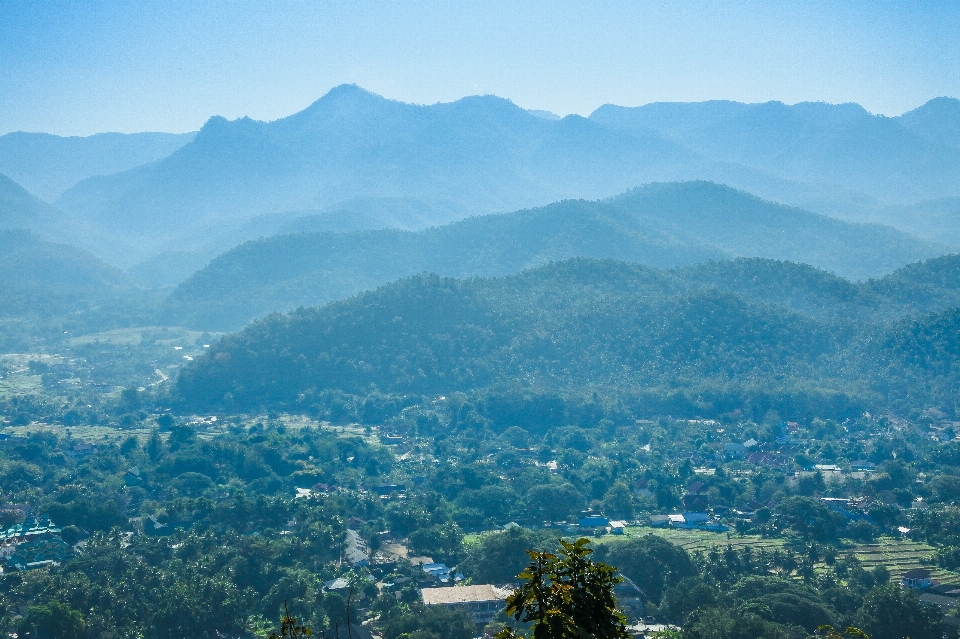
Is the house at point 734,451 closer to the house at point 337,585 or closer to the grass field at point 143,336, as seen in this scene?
the house at point 337,585

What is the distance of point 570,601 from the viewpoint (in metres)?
9.77

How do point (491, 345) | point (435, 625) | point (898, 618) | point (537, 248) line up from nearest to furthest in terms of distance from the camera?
point (898, 618) < point (435, 625) < point (491, 345) < point (537, 248)

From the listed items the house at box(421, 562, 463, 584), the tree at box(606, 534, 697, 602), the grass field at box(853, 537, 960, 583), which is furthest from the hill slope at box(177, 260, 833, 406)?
the tree at box(606, 534, 697, 602)

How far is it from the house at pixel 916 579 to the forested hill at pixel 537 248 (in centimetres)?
7998

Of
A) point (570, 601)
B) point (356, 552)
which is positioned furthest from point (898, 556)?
point (570, 601)

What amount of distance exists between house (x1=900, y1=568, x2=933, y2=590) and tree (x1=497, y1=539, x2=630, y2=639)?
24.0 m

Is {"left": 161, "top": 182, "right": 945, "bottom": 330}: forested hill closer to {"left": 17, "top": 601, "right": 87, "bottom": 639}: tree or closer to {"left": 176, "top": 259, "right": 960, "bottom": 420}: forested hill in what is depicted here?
{"left": 176, "top": 259, "right": 960, "bottom": 420}: forested hill

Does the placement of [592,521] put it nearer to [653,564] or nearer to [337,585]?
[653,564]

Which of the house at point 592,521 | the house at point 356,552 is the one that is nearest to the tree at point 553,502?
the house at point 592,521

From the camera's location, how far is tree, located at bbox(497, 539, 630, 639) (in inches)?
379

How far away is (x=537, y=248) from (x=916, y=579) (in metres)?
88.1

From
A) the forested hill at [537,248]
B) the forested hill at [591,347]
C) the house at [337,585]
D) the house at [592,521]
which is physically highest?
the forested hill at [537,248]

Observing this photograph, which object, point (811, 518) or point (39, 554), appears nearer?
→ point (39, 554)

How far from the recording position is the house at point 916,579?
3036 cm
